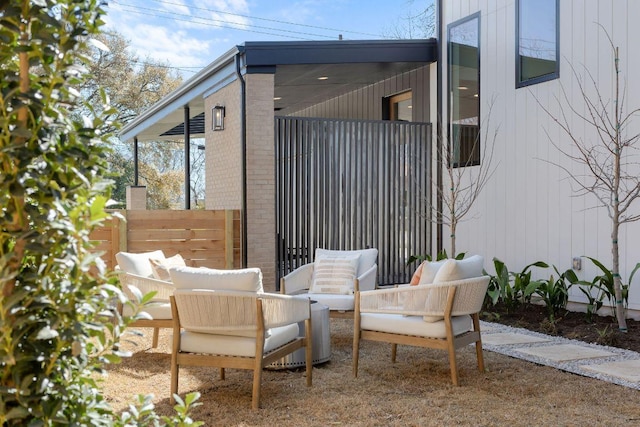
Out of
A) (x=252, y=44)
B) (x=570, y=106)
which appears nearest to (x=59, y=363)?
(x=570, y=106)

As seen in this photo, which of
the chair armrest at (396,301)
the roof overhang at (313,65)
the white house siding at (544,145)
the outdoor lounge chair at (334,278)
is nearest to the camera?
the chair armrest at (396,301)

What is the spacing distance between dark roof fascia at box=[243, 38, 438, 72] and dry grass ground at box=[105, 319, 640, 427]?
448cm

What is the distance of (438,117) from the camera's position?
30.3 feet

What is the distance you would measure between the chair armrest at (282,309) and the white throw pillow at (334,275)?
1.76 m

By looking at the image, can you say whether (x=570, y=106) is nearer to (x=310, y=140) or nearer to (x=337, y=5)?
(x=310, y=140)

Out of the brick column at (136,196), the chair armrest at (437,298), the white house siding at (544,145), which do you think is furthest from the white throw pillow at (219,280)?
the brick column at (136,196)

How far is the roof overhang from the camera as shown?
27.7 feet

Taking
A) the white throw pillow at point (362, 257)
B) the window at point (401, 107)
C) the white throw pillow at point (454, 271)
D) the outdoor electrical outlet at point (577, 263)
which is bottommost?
the outdoor electrical outlet at point (577, 263)

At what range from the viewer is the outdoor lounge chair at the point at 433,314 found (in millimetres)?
4324

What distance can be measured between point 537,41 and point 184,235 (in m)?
4.83

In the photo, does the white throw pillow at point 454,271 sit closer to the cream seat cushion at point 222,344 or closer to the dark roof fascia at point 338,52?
the cream seat cushion at point 222,344

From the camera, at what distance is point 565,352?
5184mm

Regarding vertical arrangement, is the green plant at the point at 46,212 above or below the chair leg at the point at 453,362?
above

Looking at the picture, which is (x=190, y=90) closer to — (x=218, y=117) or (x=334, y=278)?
(x=218, y=117)
